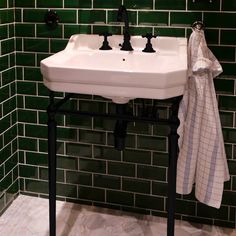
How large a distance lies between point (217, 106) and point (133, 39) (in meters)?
0.54

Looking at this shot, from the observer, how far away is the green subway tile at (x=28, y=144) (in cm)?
251

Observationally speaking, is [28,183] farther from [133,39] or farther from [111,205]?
[133,39]

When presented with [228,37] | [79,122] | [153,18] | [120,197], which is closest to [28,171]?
[79,122]

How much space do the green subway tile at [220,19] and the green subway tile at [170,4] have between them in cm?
13

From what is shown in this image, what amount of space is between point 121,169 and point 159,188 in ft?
0.78

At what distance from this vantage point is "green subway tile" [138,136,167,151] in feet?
7.52

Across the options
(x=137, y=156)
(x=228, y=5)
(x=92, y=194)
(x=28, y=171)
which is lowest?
(x=92, y=194)

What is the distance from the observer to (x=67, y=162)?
8.11 feet

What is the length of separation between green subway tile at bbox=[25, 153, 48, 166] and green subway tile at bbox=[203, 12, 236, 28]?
47.5 inches

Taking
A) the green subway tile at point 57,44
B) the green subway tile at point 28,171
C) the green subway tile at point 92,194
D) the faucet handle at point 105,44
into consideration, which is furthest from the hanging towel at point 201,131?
the green subway tile at point 28,171

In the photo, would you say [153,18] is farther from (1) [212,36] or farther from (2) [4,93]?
(2) [4,93]

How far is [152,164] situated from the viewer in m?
2.34

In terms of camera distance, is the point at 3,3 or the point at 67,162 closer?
the point at 3,3

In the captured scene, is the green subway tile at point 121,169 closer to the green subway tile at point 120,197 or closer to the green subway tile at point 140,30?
the green subway tile at point 120,197
